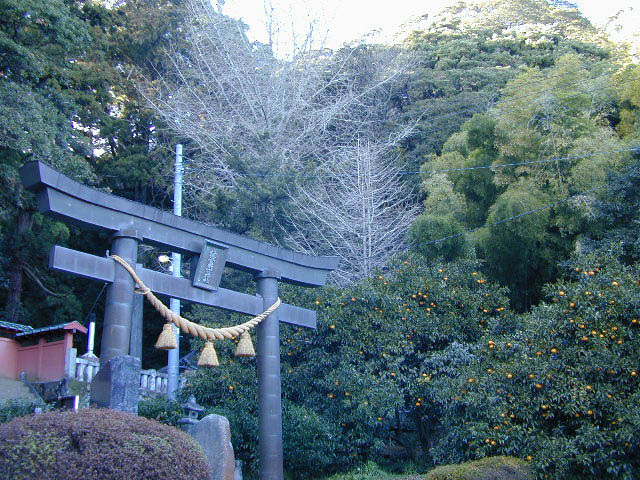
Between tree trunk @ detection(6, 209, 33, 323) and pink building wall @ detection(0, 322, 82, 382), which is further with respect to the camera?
tree trunk @ detection(6, 209, 33, 323)

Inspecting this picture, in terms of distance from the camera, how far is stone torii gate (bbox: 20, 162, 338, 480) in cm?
803

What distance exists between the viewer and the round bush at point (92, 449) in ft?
18.2

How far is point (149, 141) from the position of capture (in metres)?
23.2

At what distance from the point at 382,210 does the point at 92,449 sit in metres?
13.5

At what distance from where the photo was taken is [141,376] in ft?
50.9

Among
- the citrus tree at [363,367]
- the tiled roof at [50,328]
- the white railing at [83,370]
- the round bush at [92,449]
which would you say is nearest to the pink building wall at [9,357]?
the tiled roof at [50,328]

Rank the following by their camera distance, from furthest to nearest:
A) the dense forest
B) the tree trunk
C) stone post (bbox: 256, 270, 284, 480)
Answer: the tree trunk < the dense forest < stone post (bbox: 256, 270, 284, 480)

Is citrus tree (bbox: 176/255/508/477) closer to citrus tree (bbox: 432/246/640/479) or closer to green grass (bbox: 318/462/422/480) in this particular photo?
green grass (bbox: 318/462/422/480)

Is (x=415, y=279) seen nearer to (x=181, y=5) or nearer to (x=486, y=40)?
(x=181, y=5)

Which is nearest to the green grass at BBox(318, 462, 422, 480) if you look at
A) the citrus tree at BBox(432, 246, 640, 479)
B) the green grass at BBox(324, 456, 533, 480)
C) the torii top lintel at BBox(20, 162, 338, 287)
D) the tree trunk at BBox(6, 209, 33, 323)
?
the citrus tree at BBox(432, 246, 640, 479)

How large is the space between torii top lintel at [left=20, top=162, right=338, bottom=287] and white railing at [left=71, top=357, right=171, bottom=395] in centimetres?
588

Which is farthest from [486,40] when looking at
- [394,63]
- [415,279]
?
[415,279]

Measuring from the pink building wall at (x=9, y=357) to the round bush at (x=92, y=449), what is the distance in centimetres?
1153

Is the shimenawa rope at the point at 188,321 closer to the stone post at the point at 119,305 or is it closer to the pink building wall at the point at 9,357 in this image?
the stone post at the point at 119,305
